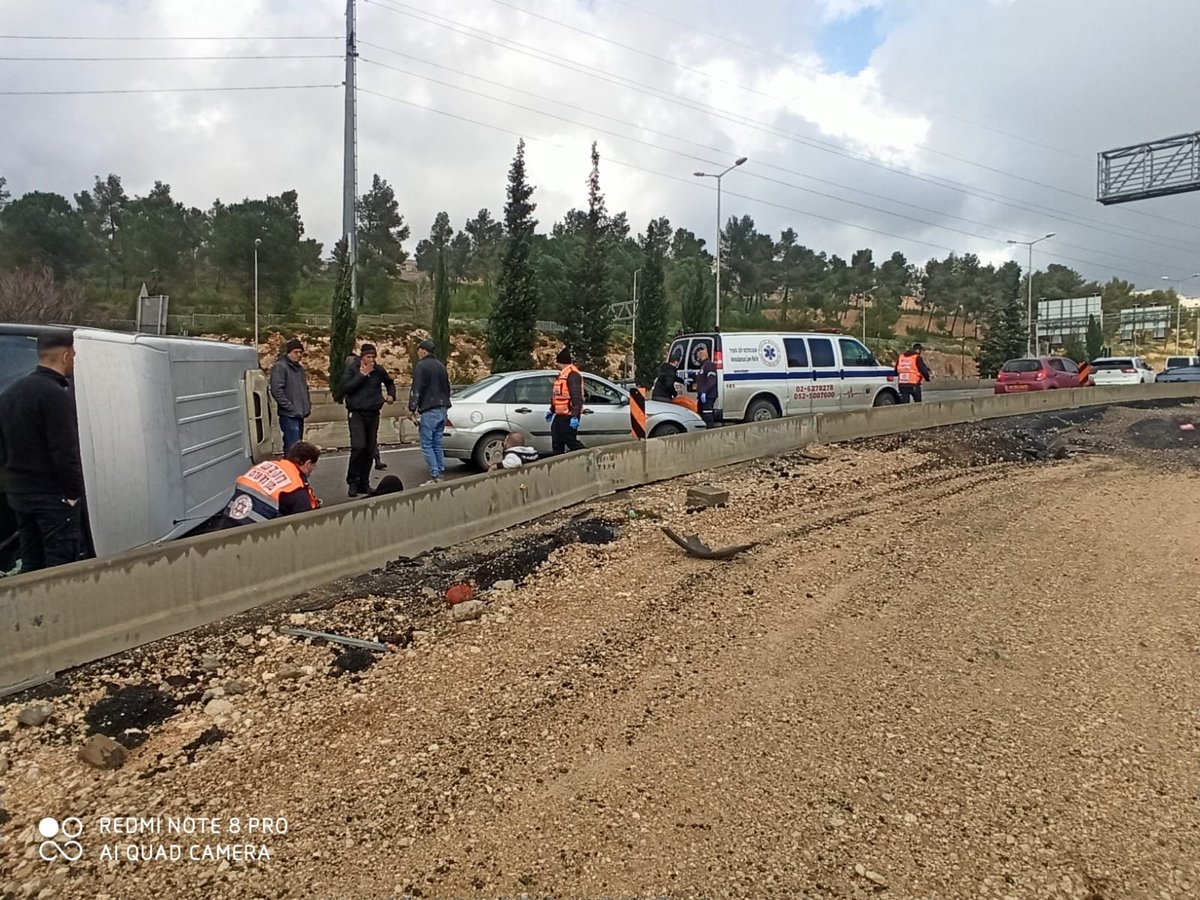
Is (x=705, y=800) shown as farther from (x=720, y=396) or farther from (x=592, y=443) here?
(x=720, y=396)

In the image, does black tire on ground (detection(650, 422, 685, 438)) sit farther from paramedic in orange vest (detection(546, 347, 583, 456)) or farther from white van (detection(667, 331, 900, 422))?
white van (detection(667, 331, 900, 422))

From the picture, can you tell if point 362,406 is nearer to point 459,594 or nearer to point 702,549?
point 459,594

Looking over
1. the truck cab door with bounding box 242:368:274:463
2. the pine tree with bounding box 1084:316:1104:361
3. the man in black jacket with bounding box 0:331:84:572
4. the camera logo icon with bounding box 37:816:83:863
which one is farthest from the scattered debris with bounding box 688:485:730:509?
the pine tree with bounding box 1084:316:1104:361

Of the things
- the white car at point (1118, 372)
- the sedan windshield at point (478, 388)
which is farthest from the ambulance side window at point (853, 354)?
the white car at point (1118, 372)

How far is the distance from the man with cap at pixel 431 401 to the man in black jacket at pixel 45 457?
4.74 metres

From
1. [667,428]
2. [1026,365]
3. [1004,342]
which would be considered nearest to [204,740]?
[667,428]

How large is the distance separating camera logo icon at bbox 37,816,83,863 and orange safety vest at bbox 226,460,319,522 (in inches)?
109

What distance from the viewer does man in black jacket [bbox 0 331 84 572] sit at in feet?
15.9

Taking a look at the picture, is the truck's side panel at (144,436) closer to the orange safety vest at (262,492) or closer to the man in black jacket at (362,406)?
the orange safety vest at (262,492)

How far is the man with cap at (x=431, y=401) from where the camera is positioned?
9.67 metres

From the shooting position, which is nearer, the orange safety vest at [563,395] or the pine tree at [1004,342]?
the orange safety vest at [563,395]

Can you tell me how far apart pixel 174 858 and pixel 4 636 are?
1.93 metres

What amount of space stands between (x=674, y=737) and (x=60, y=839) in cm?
244

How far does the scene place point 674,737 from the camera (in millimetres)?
3775
